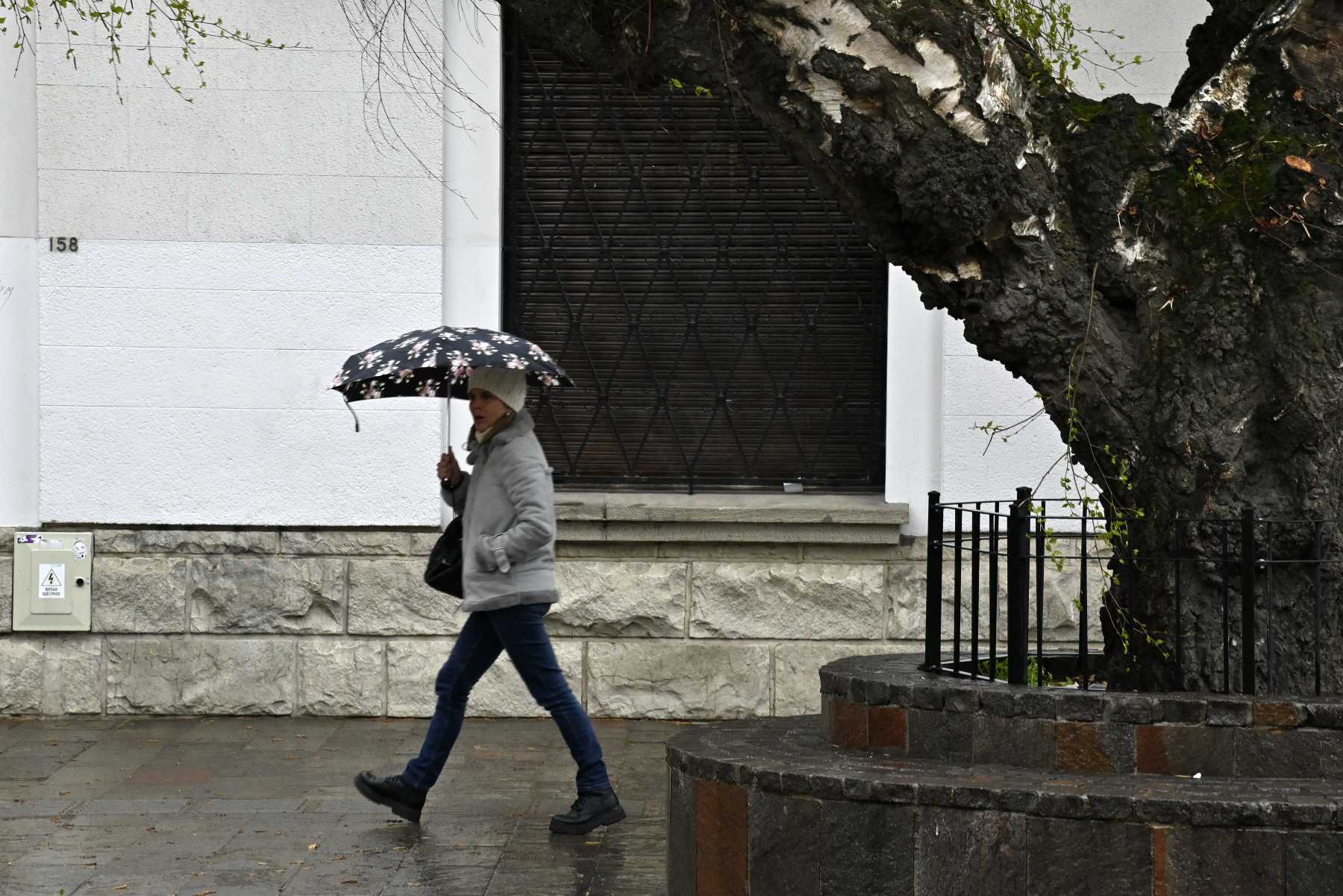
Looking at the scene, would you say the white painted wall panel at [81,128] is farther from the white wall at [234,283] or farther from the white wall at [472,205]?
the white wall at [472,205]

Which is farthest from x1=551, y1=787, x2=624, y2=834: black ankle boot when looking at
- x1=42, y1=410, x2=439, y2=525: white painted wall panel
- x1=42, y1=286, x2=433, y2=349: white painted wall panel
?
x1=42, y1=286, x2=433, y2=349: white painted wall panel

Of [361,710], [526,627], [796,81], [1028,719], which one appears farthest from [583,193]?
[1028,719]

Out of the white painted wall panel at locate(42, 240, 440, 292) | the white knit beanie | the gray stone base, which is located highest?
the white painted wall panel at locate(42, 240, 440, 292)

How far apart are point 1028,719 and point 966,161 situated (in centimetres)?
166

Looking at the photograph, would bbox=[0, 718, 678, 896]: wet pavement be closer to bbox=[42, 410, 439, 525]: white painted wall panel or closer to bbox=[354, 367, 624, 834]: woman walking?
bbox=[354, 367, 624, 834]: woman walking

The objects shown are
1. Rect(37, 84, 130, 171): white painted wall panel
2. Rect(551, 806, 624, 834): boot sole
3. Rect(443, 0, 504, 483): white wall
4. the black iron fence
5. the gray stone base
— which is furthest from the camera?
Rect(443, 0, 504, 483): white wall

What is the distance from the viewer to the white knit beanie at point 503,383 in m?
6.56

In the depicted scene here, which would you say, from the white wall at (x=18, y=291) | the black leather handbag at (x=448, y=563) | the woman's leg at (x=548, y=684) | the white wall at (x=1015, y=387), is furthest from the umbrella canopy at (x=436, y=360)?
the white wall at (x=18, y=291)

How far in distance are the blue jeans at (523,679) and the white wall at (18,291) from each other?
371 cm

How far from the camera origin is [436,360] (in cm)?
611

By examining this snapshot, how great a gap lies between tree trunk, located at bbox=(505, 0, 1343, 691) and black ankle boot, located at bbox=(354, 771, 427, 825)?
2706 mm

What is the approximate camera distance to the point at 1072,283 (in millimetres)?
5320

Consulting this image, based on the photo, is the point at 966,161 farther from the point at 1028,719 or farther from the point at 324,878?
the point at 324,878

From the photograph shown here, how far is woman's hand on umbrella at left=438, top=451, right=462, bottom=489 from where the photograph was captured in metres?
6.61
